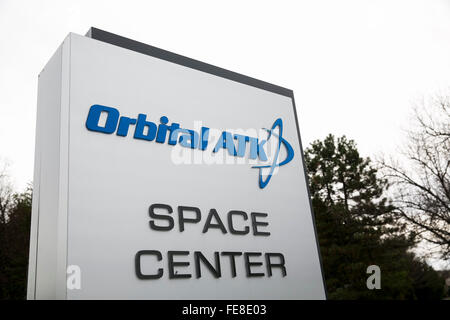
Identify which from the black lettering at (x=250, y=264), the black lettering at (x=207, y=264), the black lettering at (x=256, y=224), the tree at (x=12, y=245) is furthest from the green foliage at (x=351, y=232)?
the tree at (x=12, y=245)

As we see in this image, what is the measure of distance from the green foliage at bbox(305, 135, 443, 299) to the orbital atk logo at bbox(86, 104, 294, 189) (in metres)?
8.40

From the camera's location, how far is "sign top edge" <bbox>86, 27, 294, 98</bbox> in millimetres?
4608

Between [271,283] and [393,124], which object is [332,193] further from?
[271,283]

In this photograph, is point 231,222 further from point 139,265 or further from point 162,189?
point 139,265

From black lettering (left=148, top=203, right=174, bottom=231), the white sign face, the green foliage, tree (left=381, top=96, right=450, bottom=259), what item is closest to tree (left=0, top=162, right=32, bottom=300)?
the white sign face

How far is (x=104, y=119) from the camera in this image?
423 cm

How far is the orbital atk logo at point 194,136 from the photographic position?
422 centimetres

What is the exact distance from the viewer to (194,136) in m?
4.99

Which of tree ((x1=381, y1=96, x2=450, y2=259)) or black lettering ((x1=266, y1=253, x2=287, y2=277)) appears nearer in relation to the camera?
black lettering ((x1=266, y1=253, x2=287, y2=277))

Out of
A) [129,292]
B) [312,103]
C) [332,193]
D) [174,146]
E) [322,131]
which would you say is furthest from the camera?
[322,131]

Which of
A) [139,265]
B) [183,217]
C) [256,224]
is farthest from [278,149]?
[139,265]

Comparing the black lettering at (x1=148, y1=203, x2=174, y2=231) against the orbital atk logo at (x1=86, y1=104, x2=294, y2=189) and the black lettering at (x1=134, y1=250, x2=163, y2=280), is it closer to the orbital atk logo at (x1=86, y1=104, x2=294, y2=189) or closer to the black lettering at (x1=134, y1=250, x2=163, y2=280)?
the black lettering at (x1=134, y1=250, x2=163, y2=280)

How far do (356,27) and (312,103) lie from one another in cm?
242

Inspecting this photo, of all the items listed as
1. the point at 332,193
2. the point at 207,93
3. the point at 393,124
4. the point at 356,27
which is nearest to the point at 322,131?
the point at 332,193
